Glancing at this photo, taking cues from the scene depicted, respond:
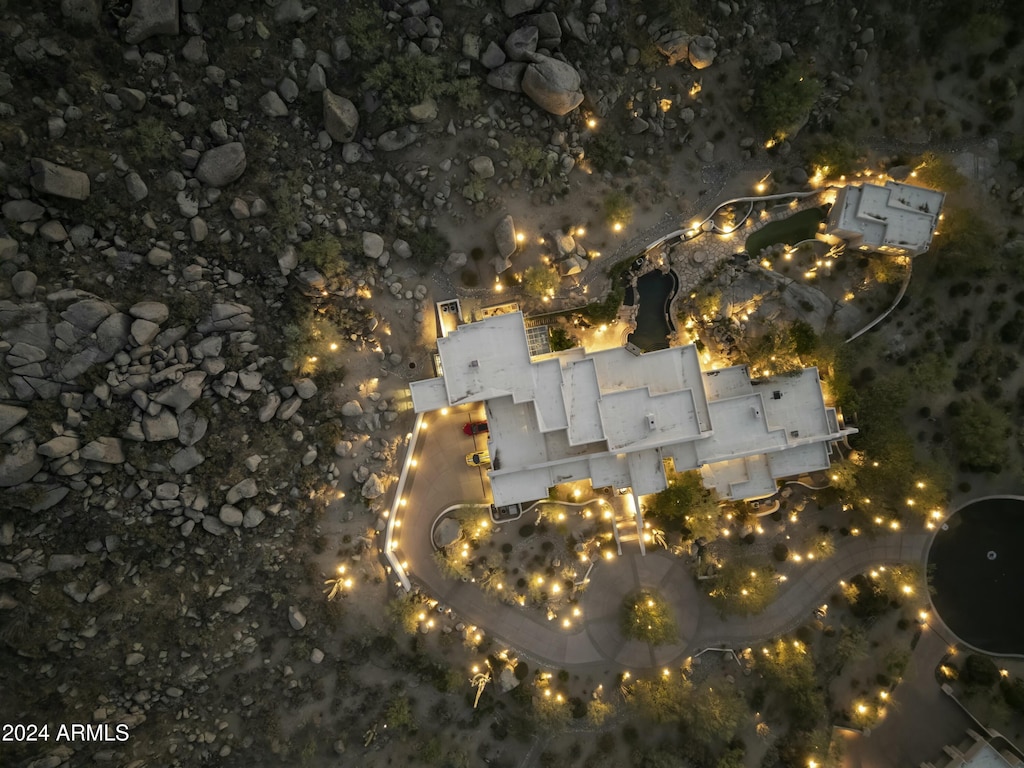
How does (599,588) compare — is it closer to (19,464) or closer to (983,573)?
(983,573)

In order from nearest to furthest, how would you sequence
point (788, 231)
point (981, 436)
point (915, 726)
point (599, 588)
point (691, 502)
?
point (691, 502), point (981, 436), point (915, 726), point (599, 588), point (788, 231)

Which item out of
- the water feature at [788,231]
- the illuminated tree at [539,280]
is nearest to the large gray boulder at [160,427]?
the illuminated tree at [539,280]

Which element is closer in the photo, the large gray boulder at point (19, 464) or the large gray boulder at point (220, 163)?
the large gray boulder at point (19, 464)

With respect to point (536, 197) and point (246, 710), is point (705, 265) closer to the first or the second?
point (536, 197)

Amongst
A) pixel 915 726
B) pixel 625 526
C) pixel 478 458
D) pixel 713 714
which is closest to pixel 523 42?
pixel 478 458

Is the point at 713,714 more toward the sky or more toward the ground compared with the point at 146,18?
more toward the ground

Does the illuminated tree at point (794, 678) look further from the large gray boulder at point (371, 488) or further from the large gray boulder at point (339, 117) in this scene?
the large gray boulder at point (339, 117)
